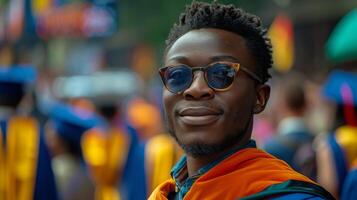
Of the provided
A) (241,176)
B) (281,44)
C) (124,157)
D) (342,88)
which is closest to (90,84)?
(281,44)

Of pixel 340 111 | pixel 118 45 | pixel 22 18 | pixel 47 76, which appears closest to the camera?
pixel 340 111

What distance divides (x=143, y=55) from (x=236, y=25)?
53.5 ft

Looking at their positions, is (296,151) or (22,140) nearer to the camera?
(296,151)

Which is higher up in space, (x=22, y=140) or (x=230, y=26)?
(x=230, y=26)

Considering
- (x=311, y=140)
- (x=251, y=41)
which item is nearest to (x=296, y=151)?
(x=311, y=140)

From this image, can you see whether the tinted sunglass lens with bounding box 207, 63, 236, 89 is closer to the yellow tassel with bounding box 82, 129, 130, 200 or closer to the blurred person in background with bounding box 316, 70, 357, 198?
the blurred person in background with bounding box 316, 70, 357, 198

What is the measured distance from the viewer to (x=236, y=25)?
9.71 ft

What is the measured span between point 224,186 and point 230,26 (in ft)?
1.80

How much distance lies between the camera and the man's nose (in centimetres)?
284

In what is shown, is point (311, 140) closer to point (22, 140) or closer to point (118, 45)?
point (22, 140)

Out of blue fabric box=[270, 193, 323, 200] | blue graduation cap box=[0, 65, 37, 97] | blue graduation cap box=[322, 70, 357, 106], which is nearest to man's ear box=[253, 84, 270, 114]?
blue fabric box=[270, 193, 323, 200]

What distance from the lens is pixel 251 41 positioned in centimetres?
296

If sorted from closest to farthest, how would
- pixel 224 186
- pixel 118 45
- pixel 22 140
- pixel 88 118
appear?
1. pixel 224 186
2. pixel 22 140
3. pixel 88 118
4. pixel 118 45

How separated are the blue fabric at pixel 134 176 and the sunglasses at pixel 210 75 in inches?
141
